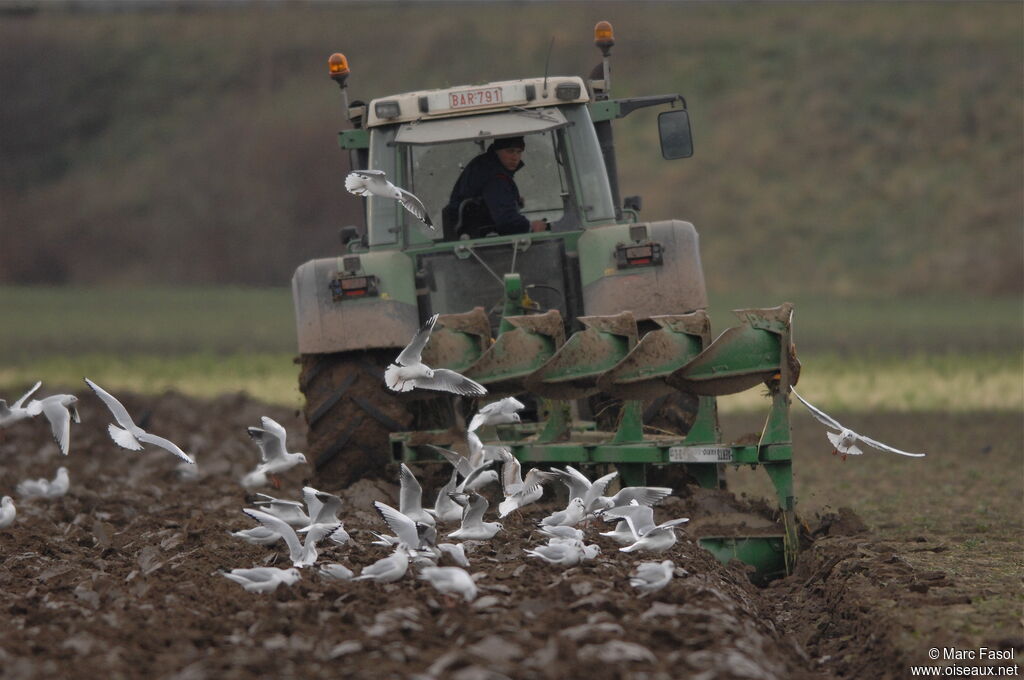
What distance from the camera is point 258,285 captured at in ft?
159

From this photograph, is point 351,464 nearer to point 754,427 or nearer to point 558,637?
point 558,637

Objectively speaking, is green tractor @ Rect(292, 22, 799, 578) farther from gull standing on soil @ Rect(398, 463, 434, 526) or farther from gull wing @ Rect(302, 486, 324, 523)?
gull wing @ Rect(302, 486, 324, 523)

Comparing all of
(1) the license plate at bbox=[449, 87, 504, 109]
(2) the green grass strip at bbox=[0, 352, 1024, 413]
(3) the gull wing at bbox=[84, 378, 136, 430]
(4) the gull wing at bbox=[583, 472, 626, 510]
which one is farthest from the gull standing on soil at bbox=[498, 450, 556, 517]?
(2) the green grass strip at bbox=[0, 352, 1024, 413]

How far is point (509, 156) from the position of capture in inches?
376

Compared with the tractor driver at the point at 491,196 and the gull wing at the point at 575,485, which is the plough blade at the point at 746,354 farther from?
the tractor driver at the point at 491,196

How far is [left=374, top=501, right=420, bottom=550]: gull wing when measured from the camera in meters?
6.52

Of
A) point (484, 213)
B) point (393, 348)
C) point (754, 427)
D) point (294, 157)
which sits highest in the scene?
point (294, 157)

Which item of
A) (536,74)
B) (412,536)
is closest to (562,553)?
(412,536)

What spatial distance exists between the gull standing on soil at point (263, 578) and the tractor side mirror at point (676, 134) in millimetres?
4503

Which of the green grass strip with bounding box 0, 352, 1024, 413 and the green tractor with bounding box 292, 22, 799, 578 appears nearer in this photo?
the green tractor with bounding box 292, 22, 799, 578

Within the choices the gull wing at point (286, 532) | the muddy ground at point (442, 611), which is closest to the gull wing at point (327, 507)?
the gull wing at point (286, 532)

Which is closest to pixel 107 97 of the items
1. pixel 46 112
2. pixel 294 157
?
pixel 46 112

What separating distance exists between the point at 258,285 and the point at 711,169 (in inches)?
563

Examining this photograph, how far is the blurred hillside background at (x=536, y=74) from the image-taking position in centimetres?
4406
